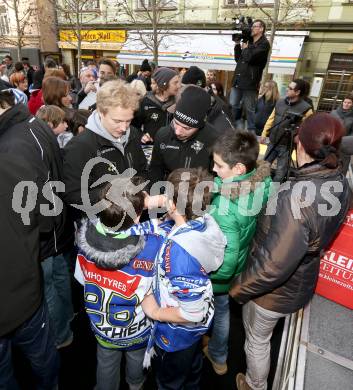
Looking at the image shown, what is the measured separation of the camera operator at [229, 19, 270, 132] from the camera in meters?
5.71

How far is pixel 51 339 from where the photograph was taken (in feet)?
6.45

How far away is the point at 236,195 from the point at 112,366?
1.39m

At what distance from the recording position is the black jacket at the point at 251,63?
5715mm

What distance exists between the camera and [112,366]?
1.96 meters

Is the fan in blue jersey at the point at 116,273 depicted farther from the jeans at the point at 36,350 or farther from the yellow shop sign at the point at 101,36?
the yellow shop sign at the point at 101,36

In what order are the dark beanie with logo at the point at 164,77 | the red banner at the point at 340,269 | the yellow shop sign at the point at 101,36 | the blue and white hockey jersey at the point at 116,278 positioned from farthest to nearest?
1. the yellow shop sign at the point at 101,36
2. the dark beanie with logo at the point at 164,77
3. the red banner at the point at 340,269
4. the blue and white hockey jersey at the point at 116,278

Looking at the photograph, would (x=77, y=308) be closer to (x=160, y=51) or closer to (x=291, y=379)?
(x=291, y=379)

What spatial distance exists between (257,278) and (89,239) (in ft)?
3.38

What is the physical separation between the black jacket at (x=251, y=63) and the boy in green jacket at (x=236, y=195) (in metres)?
4.49

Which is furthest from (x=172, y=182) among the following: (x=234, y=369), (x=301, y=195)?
(x=234, y=369)

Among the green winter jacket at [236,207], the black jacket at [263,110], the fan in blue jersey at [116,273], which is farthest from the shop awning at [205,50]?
the fan in blue jersey at [116,273]

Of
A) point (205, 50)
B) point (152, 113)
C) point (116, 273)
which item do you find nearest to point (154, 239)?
point (116, 273)

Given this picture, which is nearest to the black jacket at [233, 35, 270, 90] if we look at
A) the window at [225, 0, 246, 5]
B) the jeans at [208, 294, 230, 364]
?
the jeans at [208, 294, 230, 364]

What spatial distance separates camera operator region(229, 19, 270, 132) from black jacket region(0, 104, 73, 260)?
198 inches
